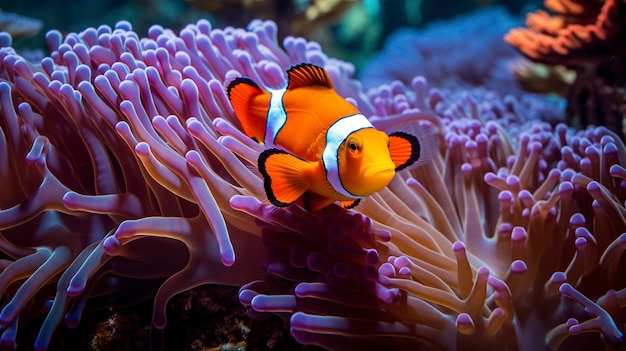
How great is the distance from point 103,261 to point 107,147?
397 millimetres

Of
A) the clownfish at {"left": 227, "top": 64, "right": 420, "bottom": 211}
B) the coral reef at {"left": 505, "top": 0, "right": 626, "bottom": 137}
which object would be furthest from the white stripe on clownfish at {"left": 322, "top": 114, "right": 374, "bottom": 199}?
the coral reef at {"left": 505, "top": 0, "right": 626, "bottom": 137}

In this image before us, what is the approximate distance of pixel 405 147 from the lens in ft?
3.99

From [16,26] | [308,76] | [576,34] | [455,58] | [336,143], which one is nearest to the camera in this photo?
[336,143]

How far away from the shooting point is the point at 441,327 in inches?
50.8

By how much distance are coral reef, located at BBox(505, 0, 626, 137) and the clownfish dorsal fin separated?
157cm

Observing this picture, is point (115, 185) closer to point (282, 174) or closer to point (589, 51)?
point (282, 174)

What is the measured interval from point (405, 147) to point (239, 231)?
1.75ft

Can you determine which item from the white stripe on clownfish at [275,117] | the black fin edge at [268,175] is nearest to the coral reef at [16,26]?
the white stripe on clownfish at [275,117]

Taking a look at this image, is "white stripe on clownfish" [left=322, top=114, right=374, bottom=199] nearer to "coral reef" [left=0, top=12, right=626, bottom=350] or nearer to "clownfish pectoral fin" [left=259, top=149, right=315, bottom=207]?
"clownfish pectoral fin" [left=259, top=149, right=315, bottom=207]

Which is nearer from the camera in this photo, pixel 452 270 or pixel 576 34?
pixel 452 270

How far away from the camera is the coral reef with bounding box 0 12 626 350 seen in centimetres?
125

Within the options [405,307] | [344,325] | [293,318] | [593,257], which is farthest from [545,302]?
[293,318]

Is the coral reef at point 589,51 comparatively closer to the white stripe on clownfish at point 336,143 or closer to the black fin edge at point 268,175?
the white stripe on clownfish at point 336,143

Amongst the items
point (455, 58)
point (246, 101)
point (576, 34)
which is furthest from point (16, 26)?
point (455, 58)
